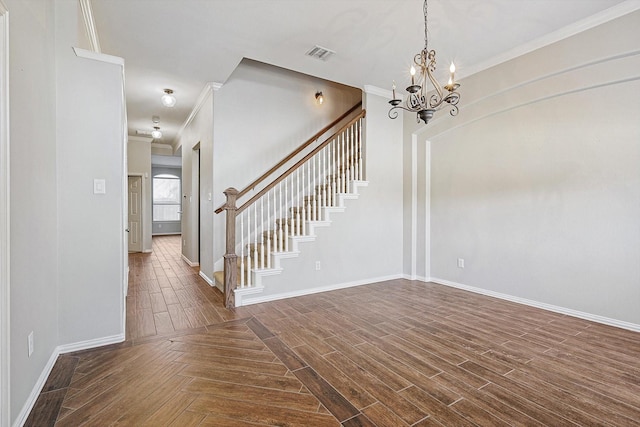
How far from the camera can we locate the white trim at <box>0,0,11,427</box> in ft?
5.02

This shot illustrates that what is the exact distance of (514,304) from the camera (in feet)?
12.6

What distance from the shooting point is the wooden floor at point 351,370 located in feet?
6.00

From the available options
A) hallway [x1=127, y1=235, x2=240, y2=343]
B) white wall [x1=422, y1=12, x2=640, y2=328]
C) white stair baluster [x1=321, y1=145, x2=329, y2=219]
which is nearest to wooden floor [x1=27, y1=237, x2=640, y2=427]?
hallway [x1=127, y1=235, x2=240, y2=343]

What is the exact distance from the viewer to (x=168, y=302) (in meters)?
3.96

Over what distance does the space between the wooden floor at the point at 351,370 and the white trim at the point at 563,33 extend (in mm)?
3001

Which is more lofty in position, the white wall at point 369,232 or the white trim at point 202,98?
the white trim at point 202,98

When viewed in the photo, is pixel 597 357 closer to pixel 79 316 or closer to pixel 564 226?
pixel 564 226

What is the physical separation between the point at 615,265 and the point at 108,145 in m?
4.94

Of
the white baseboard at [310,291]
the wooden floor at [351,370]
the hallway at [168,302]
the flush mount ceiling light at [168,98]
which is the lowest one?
the wooden floor at [351,370]

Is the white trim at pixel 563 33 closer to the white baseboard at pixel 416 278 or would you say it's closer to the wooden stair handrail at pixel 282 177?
the wooden stair handrail at pixel 282 177

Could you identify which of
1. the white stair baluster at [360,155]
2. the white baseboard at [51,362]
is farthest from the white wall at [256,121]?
the white baseboard at [51,362]

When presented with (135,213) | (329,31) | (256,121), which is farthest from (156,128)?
(329,31)

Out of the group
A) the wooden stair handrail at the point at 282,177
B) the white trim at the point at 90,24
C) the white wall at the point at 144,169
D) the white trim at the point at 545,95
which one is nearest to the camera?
the white trim at the point at 90,24

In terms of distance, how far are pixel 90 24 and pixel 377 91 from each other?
3.71m
